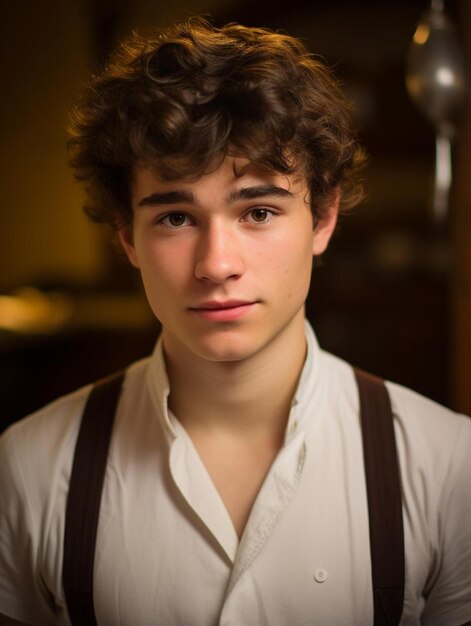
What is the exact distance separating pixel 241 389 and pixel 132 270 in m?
4.11

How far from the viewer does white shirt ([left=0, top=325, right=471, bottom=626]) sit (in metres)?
1.40

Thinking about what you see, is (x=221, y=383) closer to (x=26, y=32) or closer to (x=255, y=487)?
(x=255, y=487)

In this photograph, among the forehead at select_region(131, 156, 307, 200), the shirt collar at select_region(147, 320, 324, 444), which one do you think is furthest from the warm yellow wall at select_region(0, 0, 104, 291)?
the forehead at select_region(131, 156, 307, 200)

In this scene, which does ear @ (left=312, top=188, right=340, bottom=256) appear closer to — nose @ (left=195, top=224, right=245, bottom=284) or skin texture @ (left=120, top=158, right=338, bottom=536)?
skin texture @ (left=120, top=158, right=338, bottom=536)

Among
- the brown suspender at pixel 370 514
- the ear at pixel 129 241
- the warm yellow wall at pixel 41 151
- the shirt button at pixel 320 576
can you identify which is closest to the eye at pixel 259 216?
the ear at pixel 129 241

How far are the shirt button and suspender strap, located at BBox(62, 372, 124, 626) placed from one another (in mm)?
447

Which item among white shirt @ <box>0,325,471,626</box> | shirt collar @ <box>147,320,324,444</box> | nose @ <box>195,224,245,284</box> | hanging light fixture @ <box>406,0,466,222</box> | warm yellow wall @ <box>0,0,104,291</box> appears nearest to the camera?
nose @ <box>195,224,245,284</box>

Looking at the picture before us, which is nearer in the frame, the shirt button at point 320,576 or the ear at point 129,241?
the shirt button at point 320,576

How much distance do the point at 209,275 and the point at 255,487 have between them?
1.58ft

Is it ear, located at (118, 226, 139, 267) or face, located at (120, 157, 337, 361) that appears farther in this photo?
ear, located at (118, 226, 139, 267)

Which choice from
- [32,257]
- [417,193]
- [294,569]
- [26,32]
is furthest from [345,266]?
[294,569]

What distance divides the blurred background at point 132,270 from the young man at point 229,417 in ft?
9.42

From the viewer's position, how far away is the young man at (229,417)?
1344 mm

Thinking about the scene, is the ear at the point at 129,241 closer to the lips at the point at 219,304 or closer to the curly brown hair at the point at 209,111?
the curly brown hair at the point at 209,111
